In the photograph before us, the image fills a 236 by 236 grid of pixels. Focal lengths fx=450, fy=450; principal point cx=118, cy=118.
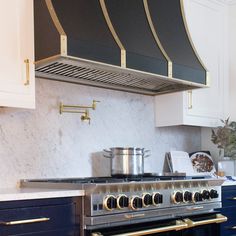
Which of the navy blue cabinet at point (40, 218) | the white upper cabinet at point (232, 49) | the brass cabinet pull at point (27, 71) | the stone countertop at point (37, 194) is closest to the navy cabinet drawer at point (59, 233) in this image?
the navy blue cabinet at point (40, 218)

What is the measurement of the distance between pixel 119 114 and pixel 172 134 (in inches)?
25.6

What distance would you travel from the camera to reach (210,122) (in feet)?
12.0

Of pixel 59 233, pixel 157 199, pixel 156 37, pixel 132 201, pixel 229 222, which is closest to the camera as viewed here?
pixel 59 233

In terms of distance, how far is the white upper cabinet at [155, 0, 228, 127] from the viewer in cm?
346

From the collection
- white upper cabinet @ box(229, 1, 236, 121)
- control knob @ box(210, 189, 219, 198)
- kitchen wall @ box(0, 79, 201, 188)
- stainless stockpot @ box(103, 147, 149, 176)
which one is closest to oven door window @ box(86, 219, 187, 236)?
control knob @ box(210, 189, 219, 198)

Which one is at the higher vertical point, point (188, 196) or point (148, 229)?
point (188, 196)

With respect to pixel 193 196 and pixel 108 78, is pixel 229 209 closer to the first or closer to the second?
pixel 193 196

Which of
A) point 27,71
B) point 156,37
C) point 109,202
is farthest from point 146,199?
point 156,37

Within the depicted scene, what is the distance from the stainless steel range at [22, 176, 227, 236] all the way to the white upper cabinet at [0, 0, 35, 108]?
484mm

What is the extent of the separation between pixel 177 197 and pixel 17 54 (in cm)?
121

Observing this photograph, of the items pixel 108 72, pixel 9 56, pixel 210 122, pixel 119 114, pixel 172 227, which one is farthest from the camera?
pixel 210 122

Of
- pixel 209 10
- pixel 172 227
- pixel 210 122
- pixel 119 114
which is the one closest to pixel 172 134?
pixel 210 122

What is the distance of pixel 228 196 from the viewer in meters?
3.15

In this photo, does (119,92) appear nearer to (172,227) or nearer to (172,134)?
(172,134)
